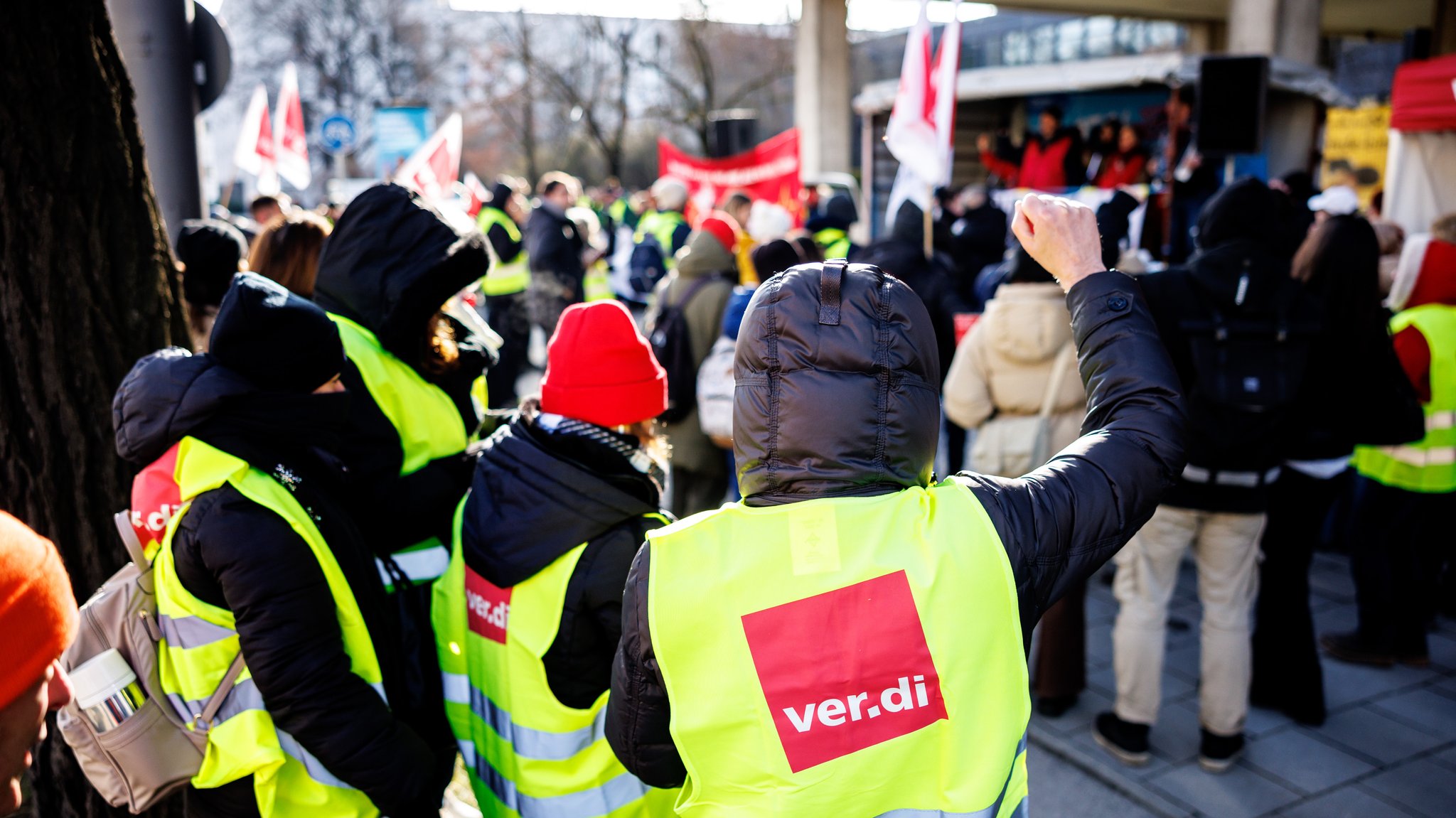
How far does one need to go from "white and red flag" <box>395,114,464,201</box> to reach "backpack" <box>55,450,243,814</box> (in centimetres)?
600

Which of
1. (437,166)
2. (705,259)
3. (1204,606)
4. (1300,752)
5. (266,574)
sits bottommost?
(1300,752)

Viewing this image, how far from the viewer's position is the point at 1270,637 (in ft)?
14.2

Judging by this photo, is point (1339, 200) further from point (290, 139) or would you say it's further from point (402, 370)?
point (290, 139)

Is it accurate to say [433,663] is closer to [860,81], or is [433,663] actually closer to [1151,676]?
[1151,676]

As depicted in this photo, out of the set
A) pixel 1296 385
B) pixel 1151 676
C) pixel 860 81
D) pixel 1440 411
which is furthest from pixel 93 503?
pixel 860 81

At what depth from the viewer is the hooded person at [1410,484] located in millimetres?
4672

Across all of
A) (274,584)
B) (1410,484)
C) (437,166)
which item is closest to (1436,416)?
(1410,484)

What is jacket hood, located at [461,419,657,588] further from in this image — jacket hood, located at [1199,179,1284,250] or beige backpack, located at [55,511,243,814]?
jacket hood, located at [1199,179,1284,250]

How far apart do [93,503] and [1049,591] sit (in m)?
2.78

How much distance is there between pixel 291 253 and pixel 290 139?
6769 millimetres

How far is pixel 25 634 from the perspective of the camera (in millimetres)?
1248

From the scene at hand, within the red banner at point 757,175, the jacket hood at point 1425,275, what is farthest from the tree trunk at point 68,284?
the red banner at point 757,175

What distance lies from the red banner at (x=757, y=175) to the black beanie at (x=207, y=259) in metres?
6.19

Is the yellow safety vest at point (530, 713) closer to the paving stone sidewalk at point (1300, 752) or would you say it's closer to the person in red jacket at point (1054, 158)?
the paving stone sidewalk at point (1300, 752)
